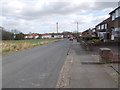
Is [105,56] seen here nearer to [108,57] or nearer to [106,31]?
[108,57]

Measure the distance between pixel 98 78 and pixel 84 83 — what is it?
2.78 ft

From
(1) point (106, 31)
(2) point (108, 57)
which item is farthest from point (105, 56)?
(1) point (106, 31)

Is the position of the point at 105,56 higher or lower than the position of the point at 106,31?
lower

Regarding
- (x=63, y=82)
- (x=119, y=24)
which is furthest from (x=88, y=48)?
(x=63, y=82)

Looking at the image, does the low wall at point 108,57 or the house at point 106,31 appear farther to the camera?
the house at point 106,31

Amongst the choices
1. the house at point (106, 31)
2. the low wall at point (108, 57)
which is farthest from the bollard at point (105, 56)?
the house at point (106, 31)

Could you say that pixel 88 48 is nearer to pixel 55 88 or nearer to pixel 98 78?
pixel 98 78

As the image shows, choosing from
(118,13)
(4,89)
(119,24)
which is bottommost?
(4,89)

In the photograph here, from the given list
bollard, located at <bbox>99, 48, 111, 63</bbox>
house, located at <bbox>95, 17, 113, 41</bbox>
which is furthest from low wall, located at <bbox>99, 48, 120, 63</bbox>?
house, located at <bbox>95, 17, 113, 41</bbox>

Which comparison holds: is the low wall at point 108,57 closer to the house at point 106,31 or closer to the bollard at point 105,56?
the bollard at point 105,56

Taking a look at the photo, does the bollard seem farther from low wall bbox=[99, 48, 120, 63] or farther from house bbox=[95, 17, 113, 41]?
house bbox=[95, 17, 113, 41]

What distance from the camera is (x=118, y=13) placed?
27.1 m

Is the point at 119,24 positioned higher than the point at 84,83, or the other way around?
the point at 119,24

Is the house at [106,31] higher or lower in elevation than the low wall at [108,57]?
higher
